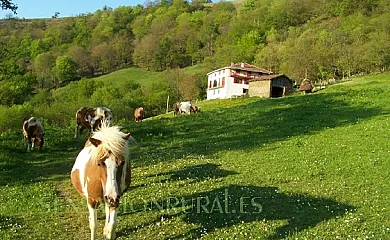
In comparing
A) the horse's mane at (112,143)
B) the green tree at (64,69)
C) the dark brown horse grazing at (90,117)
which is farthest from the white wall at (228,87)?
the horse's mane at (112,143)

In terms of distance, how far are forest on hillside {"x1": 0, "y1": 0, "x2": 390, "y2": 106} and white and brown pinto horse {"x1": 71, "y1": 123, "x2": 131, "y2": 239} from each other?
260ft

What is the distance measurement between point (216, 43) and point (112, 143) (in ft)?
489

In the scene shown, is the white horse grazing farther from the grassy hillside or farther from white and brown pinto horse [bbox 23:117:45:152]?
white and brown pinto horse [bbox 23:117:45:152]

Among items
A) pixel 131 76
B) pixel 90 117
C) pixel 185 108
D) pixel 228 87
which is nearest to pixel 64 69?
pixel 131 76

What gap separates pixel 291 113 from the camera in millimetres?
32562

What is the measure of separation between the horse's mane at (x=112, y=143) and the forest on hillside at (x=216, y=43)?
79184 millimetres

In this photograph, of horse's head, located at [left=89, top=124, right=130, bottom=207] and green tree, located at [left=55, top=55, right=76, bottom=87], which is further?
green tree, located at [left=55, top=55, right=76, bottom=87]

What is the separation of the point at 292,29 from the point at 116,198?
134 metres

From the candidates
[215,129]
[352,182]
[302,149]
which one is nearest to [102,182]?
[352,182]

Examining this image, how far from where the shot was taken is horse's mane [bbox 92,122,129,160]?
873cm

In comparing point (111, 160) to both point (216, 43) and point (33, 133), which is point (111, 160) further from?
point (216, 43)

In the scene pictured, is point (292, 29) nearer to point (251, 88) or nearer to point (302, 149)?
point (251, 88)

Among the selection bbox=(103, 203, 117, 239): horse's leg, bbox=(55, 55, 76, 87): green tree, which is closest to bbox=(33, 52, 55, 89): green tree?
bbox=(55, 55, 76, 87): green tree

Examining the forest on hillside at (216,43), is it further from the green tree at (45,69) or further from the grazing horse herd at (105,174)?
the grazing horse herd at (105,174)
